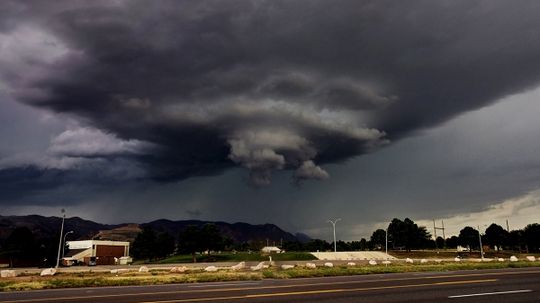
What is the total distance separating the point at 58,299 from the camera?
19531 mm

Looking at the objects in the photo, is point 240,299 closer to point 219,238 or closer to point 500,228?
point 219,238

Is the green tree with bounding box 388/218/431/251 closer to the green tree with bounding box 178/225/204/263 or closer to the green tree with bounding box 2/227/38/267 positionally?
the green tree with bounding box 178/225/204/263

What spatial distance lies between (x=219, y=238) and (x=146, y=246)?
20.2 meters

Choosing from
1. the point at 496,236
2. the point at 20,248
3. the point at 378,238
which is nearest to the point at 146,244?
the point at 20,248

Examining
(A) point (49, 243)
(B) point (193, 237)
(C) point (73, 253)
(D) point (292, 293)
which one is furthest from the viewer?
(C) point (73, 253)

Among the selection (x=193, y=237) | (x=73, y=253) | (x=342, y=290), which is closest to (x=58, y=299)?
(x=342, y=290)

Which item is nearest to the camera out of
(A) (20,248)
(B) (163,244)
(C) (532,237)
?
(A) (20,248)

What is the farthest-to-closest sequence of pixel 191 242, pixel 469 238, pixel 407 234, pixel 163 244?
1. pixel 469 238
2. pixel 407 234
3. pixel 163 244
4. pixel 191 242

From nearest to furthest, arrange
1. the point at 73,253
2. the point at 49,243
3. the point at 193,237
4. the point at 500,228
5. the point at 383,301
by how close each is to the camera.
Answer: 1. the point at 383,301
2. the point at 193,237
3. the point at 49,243
4. the point at 73,253
5. the point at 500,228

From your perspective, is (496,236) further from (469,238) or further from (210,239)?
(210,239)

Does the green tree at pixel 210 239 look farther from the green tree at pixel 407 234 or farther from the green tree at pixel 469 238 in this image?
the green tree at pixel 469 238

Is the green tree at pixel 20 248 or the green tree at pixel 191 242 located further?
the green tree at pixel 20 248

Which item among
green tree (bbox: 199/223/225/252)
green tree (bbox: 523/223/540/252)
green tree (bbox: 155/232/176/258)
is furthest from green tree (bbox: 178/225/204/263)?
green tree (bbox: 523/223/540/252)

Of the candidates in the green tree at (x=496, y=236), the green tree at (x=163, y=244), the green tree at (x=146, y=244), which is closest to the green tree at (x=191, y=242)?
the green tree at (x=163, y=244)
